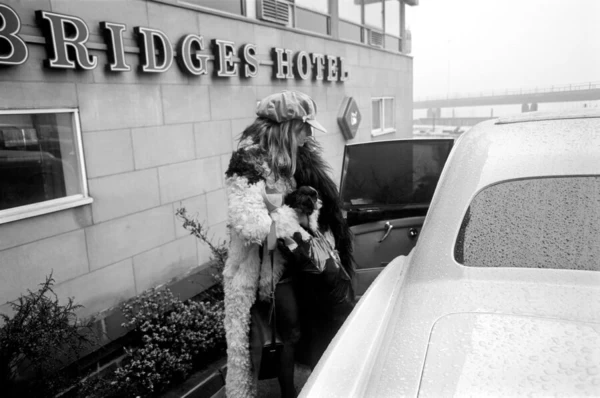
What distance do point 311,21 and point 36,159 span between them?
6.30m

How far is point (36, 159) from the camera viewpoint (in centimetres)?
391

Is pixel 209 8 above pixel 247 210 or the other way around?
above

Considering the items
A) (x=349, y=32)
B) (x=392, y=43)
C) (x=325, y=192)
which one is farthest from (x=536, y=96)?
(x=392, y=43)

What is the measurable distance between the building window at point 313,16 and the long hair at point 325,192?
20.7 feet

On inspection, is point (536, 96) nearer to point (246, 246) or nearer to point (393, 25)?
point (246, 246)

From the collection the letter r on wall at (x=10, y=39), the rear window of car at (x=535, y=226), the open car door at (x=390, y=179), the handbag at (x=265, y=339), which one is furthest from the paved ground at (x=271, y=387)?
the letter r on wall at (x=10, y=39)

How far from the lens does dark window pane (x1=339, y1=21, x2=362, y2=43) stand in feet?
33.2

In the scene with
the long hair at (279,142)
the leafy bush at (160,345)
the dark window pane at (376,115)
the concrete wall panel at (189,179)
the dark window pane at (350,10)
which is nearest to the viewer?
the long hair at (279,142)

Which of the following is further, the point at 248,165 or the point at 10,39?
the point at 10,39

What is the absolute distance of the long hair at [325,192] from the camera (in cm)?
246

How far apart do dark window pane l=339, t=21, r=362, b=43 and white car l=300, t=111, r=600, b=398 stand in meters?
8.73

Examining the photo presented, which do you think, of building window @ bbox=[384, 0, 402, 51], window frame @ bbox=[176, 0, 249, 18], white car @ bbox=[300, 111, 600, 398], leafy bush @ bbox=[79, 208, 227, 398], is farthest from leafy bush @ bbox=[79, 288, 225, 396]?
building window @ bbox=[384, 0, 402, 51]

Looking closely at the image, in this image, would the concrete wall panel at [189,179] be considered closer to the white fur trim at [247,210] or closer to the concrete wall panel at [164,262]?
the concrete wall panel at [164,262]

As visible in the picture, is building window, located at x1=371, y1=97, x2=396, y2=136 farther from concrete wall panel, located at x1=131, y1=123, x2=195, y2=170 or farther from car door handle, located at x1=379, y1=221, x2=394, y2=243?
car door handle, located at x1=379, y1=221, x2=394, y2=243
